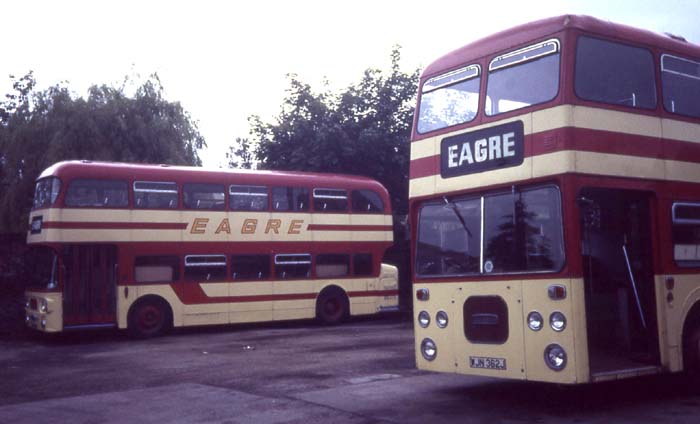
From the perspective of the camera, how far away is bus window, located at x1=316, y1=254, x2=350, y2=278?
73.3 feet

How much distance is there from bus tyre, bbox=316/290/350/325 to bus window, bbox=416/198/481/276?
1244cm

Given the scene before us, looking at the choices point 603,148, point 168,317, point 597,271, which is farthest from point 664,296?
point 168,317

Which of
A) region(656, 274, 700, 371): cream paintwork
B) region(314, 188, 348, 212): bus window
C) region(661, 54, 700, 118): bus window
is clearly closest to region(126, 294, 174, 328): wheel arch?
region(314, 188, 348, 212): bus window

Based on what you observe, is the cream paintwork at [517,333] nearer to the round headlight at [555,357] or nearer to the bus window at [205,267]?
the round headlight at [555,357]

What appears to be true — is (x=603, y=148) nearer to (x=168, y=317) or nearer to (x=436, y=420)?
(x=436, y=420)

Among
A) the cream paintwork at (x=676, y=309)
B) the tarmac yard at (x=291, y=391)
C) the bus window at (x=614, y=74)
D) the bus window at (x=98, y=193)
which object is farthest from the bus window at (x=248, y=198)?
the cream paintwork at (x=676, y=309)

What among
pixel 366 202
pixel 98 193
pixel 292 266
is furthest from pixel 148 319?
pixel 366 202

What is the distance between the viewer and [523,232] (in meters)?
8.86

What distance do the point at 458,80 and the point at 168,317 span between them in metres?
12.2

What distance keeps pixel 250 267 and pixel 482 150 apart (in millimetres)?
12565

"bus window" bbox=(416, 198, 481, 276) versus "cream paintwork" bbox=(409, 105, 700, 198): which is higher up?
"cream paintwork" bbox=(409, 105, 700, 198)

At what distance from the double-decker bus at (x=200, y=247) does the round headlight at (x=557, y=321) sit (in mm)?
13029

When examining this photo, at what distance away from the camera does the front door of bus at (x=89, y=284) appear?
18438 millimetres

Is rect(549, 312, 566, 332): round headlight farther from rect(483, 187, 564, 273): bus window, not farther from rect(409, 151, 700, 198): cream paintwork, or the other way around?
rect(409, 151, 700, 198): cream paintwork
